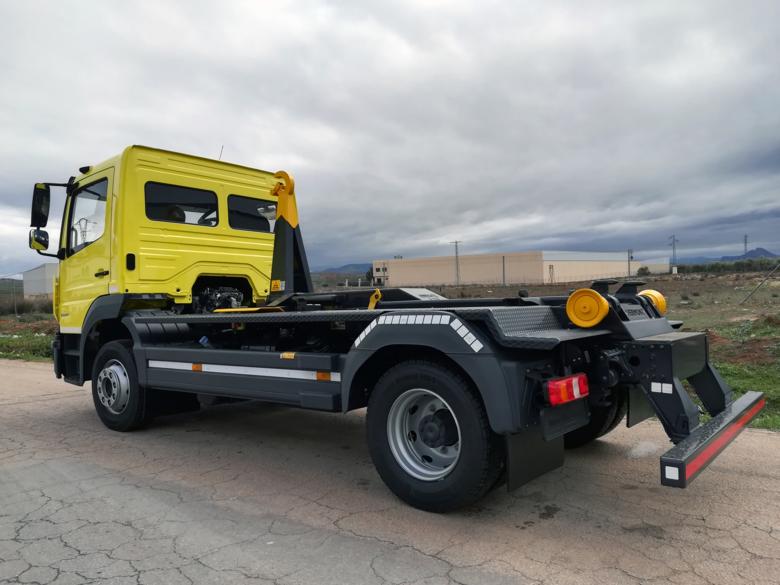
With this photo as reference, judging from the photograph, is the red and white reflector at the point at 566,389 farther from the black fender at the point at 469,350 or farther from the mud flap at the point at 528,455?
the mud flap at the point at 528,455

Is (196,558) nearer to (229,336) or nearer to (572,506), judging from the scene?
(572,506)

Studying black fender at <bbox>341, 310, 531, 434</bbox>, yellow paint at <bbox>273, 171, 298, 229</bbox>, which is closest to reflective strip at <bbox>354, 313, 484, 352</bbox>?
black fender at <bbox>341, 310, 531, 434</bbox>

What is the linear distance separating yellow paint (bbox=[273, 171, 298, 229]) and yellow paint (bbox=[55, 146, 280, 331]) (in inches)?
4.9

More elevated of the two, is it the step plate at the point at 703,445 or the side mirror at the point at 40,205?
the side mirror at the point at 40,205

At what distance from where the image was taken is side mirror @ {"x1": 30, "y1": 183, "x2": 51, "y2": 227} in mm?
7059

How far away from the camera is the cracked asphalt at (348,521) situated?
10.8 ft

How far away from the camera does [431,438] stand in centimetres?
411

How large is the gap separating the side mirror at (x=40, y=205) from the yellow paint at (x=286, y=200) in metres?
2.73

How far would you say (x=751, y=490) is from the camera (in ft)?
14.3

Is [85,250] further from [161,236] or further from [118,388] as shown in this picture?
[118,388]

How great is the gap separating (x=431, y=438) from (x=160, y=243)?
166 inches

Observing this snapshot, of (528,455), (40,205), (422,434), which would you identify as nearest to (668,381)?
(528,455)

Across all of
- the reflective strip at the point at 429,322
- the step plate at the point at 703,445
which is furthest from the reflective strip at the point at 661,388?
the reflective strip at the point at 429,322

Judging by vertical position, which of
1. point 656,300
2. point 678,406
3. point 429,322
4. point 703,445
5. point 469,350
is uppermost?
point 656,300
